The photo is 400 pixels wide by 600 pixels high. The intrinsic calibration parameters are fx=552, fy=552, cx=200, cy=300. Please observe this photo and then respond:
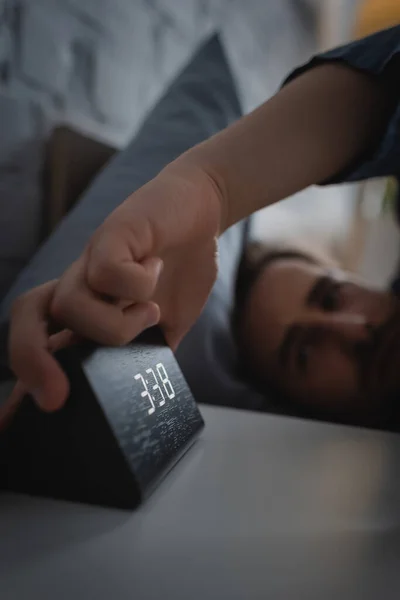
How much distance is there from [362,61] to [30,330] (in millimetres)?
307

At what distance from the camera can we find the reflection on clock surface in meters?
0.31

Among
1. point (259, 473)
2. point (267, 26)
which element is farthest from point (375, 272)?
point (259, 473)

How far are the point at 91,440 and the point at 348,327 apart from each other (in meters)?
0.43

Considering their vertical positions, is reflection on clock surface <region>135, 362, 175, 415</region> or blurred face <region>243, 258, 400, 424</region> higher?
reflection on clock surface <region>135, 362, 175, 415</region>

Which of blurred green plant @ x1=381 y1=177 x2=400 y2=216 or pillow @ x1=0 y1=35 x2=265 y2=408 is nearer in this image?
pillow @ x1=0 y1=35 x2=265 y2=408

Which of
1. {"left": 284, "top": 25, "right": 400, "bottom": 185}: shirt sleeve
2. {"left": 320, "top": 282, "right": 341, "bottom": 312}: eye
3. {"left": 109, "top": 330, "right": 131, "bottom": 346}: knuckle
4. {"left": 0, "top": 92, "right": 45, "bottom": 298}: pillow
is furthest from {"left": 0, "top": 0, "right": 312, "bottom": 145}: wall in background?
{"left": 109, "top": 330, "right": 131, "bottom": 346}: knuckle

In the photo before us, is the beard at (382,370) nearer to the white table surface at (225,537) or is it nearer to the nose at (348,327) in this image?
the nose at (348,327)

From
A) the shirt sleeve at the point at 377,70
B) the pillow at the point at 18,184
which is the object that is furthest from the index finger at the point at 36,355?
the pillow at the point at 18,184

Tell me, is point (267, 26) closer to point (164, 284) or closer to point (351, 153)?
point (351, 153)

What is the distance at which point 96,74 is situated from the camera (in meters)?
0.87

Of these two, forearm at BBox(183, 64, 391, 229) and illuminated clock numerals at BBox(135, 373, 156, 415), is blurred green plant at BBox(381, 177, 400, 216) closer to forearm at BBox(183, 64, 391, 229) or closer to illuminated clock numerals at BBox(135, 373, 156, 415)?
forearm at BBox(183, 64, 391, 229)

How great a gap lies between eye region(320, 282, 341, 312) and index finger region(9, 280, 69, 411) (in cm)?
46

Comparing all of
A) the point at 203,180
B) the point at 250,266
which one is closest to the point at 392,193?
the point at 250,266

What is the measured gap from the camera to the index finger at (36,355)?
0.83 ft
